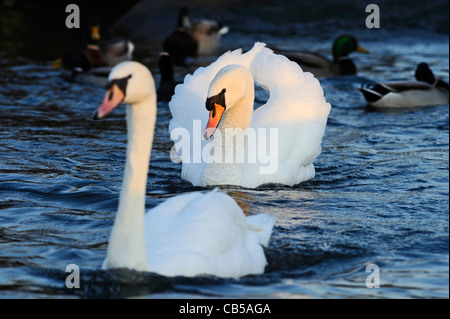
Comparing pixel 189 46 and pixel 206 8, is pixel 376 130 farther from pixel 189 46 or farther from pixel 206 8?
pixel 206 8

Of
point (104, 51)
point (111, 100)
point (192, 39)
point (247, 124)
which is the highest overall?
point (192, 39)

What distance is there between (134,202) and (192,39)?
13580 mm

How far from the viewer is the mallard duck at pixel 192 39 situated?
17672mm

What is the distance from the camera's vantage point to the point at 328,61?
50.4 ft

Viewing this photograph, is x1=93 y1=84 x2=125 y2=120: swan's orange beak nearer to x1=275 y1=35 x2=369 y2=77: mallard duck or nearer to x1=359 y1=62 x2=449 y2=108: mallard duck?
x1=359 y1=62 x2=449 y2=108: mallard duck

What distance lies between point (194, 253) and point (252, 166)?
279 cm

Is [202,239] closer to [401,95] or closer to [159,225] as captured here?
[159,225]

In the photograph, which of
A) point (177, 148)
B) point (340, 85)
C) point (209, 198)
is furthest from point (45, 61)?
point (209, 198)

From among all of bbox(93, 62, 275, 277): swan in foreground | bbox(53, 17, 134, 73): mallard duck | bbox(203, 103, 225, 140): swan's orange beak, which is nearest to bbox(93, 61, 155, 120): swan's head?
bbox(93, 62, 275, 277): swan in foreground

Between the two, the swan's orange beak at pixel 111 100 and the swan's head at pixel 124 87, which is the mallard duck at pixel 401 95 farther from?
the swan's orange beak at pixel 111 100

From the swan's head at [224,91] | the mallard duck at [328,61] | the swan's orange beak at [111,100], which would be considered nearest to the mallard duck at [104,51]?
the mallard duck at [328,61]

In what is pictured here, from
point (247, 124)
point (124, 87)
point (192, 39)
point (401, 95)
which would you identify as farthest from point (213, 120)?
point (192, 39)
